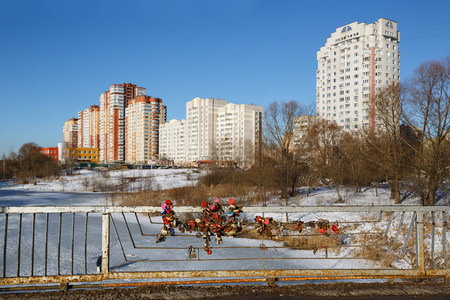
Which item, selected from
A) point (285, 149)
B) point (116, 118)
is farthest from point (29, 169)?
point (116, 118)

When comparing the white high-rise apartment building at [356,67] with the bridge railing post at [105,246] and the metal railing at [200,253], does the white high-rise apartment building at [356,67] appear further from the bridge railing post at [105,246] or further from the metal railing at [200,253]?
the bridge railing post at [105,246]

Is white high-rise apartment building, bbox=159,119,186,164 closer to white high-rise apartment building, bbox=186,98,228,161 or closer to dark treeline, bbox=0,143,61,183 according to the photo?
white high-rise apartment building, bbox=186,98,228,161

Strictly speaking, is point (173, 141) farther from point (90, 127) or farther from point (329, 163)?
point (329, 163)

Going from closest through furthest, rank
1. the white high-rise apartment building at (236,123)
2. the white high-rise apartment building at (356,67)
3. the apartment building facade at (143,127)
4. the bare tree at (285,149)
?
the bare tree at (285,149)
the white high-rise apartment building at (356,67)
the white high-rise apartment building at (236,123)
the apartment building facade at (143,127)

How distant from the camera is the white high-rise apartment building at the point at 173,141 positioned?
11312 centimetres

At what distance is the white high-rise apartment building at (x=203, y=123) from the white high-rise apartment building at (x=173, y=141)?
615 cm

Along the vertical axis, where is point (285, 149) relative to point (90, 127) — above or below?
below

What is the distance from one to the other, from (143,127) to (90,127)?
39.3 m

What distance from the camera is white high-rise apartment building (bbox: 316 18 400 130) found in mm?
67062

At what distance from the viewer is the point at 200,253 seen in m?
8.90

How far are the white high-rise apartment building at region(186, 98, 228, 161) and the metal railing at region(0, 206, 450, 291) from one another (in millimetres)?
89125

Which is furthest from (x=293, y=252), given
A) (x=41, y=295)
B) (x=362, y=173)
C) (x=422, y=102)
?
(x=362, y=173)

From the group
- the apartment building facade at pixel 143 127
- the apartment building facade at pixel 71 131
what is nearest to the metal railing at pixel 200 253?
the apartment building facade at pixel 143 127

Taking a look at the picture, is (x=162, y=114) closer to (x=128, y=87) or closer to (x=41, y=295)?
(x=128, y=87)
